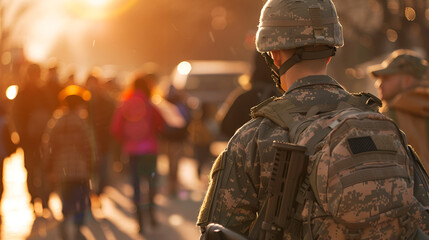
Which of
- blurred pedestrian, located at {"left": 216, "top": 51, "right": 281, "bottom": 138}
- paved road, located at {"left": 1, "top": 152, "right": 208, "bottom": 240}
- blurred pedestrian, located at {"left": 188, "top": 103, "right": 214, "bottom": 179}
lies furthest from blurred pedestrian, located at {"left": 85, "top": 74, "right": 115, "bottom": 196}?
blurred pedestrian, located at {"left": 216, "top": 51, "right": 281, "bottom": 138}

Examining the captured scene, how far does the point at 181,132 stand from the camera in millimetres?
14234

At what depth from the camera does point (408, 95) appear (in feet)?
19.8

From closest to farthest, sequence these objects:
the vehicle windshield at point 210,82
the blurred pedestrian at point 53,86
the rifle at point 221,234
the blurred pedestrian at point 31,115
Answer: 1. the rifle at point 221,234
2. the blurred pedestrian at point 31,115
3. the blurred pedestrian at point 53,86
4. the vehicle windshield at point 210,82

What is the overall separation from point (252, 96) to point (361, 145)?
4.01 meters

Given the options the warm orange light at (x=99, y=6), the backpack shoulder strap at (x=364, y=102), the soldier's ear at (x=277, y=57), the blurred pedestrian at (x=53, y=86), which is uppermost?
the warm orange light at (x=99, y=6)

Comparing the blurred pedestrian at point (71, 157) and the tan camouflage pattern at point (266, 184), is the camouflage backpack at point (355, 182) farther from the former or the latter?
the blurred pedestrian at point (71, 157)

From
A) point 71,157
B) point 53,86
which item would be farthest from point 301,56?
point 53,86

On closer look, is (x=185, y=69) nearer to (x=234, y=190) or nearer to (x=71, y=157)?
(x=71, y=157)

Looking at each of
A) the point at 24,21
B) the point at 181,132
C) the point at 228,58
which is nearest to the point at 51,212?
the point at 181,132

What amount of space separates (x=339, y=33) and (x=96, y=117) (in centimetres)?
1071

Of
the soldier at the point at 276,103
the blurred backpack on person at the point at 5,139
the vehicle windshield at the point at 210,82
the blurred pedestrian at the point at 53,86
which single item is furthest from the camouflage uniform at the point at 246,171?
the vehicle windshield at the point at 210,82

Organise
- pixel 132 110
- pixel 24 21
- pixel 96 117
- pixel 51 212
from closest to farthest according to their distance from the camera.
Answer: pixel 132 110
pixel 51 212
pixel 96 117
pixel 24 21

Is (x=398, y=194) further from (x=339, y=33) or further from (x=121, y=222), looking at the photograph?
(x=121, y=222)

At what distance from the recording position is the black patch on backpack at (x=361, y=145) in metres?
3.12
